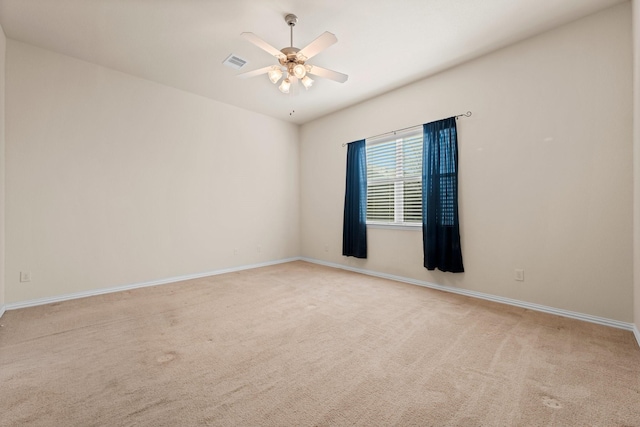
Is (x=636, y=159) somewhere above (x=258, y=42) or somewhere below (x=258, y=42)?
below

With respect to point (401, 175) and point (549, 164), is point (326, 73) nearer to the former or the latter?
point (401, 175)

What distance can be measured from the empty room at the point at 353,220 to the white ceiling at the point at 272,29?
3cm

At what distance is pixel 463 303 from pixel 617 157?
2008 millimetres

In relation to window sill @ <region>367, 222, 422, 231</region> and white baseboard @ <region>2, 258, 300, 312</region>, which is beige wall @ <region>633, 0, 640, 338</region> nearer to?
window sill @ <region>367, 222, 422, 231</region>

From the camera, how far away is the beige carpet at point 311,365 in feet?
4.62

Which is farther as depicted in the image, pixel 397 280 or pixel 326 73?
pixel 397 280

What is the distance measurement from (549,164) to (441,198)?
45.1 inches

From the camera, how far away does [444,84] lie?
3.63m

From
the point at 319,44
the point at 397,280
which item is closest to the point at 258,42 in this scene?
the point at 319,44

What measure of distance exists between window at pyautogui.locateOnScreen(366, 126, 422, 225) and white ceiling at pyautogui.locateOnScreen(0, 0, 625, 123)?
0.96 meters

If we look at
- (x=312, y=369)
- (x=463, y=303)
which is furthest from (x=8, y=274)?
(x=463, y=303)

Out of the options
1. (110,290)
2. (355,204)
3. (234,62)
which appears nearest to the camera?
(234,62)

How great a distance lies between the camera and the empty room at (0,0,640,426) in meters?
1.63

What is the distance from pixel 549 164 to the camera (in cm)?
282
